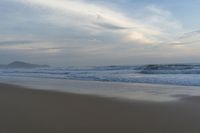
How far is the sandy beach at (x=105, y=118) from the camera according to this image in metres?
4.63

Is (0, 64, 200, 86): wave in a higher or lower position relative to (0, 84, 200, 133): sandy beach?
higher

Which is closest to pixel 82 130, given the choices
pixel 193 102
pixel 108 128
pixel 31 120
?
pixel 108 128

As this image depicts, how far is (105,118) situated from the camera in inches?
219

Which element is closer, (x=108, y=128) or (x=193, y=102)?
(x=108, y=128)

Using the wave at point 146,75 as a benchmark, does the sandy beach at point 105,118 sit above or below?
below

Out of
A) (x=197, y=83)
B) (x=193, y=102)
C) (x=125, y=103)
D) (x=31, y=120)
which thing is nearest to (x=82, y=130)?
(x=31, y=120)

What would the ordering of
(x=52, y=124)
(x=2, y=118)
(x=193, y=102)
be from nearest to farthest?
(x=52, y=124) < (x=2, y=118) < (x=193, y=102)

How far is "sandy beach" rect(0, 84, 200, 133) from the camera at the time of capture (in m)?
4.63

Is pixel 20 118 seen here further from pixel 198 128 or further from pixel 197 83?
pixel 197 83

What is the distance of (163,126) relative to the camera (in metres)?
4.85

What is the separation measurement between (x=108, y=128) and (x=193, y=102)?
3700 millimetres

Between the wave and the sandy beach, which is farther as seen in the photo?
the wave

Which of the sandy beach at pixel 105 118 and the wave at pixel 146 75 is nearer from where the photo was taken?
the sandy beach at pixel 105 118

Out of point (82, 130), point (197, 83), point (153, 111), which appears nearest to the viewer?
point (82, 130)
